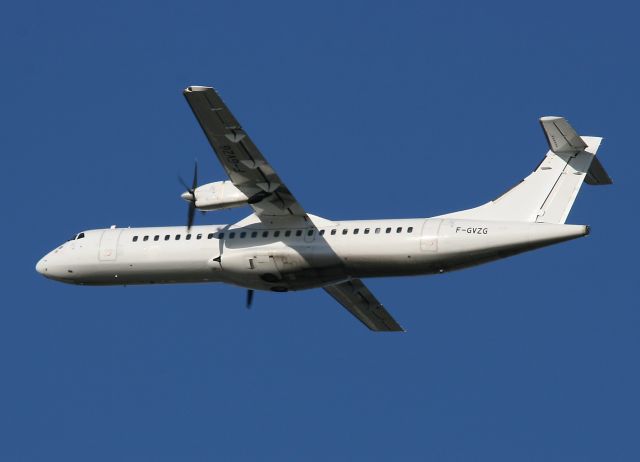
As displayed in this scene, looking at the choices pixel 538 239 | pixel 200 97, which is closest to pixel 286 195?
pixel 200 97

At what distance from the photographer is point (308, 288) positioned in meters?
45.0

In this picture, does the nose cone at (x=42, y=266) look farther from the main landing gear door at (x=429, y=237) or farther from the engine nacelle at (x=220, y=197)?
the main landing gear door at (x=429, y=237)

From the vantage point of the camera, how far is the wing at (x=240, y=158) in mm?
41406

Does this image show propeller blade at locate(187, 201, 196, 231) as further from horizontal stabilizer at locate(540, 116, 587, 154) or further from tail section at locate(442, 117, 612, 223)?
horizontal stabilizer at locate(540, 116, 587, 154)

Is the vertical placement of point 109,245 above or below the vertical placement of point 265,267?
above

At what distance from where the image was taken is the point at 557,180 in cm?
4288

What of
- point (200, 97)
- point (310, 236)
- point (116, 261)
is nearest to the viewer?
point (200, 97)

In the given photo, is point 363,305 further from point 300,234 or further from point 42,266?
point 42,266

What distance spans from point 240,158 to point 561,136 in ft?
29.8

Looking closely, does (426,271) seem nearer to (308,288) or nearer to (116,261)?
(308,288)

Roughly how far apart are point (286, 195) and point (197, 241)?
11.5 feet

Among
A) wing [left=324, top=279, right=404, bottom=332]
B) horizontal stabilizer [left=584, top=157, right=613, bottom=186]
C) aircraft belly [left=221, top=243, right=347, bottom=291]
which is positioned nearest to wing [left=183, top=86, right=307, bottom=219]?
aircraft belly [left=221, top=243, right=347, bottom=291]

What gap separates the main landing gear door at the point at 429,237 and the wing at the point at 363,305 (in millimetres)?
5671

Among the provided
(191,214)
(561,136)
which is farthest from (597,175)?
(191,214)
